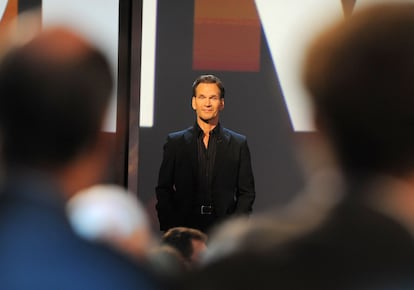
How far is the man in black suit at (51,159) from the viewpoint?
731 millimetres

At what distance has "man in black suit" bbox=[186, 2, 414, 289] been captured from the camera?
690mm

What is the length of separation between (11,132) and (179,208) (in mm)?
1123

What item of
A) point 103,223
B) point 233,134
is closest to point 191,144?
point 233,134

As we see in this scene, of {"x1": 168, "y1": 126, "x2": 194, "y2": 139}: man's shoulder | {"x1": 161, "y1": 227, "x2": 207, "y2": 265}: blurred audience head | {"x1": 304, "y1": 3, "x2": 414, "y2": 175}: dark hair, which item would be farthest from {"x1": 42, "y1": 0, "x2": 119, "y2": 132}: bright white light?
{"x1": 304, "y1": 3, "x2": 414, "y2": 175}: dark hair

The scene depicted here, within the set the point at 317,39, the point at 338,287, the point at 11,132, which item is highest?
the point at 317,39

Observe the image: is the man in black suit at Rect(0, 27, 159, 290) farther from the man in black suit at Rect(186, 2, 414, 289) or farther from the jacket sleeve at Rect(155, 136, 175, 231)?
the jacket sleeve at Rect(155, 136, 175, 231)

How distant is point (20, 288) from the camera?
75 centimetres

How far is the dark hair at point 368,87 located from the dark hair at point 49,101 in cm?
35

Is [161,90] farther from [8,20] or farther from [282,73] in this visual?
[8,20]

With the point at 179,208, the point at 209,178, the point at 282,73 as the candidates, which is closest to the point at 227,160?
the point at 209,178

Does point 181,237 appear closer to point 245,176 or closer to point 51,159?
point 245,176

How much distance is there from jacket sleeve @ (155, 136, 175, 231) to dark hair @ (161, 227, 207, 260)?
4cm

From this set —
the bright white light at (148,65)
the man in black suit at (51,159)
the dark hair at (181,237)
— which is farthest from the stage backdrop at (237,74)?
the man in black suit at (51,159)

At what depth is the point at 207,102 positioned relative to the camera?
1904 mm
